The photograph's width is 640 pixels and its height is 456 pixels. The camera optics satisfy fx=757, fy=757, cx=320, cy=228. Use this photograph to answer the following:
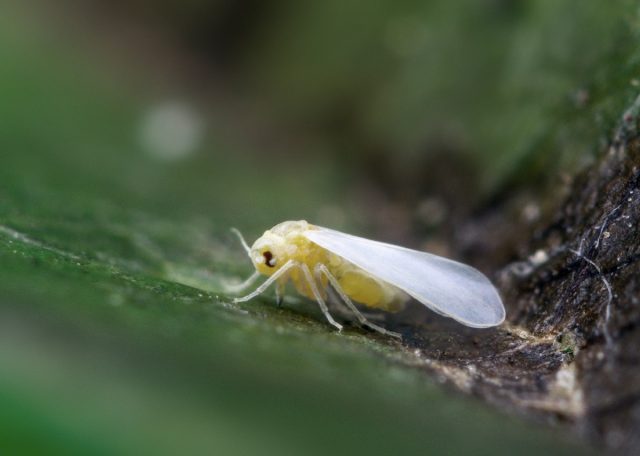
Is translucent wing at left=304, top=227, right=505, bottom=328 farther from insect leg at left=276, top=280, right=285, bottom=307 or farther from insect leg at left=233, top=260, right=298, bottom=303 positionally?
insect leg at left=276, top=280, right=285, bottom=307

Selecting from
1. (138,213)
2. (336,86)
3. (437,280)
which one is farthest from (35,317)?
(336,86)

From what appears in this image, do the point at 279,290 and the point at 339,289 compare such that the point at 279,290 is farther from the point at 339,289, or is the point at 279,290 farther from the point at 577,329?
the point at 577,329

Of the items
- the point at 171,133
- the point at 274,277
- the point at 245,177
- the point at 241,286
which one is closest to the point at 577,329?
the point at 274,277

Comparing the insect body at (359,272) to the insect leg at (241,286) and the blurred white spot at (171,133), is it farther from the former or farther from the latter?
the blurred white spot at (171,133)

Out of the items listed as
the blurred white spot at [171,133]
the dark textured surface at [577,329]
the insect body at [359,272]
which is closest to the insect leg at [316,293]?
the insect body at [359,272]

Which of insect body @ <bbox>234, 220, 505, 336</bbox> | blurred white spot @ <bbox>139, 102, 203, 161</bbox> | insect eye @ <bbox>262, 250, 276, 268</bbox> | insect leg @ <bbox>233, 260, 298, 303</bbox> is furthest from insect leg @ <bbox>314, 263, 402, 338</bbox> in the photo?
blurred white spot @ <bbox>139, 102, 203, 161</bbox>

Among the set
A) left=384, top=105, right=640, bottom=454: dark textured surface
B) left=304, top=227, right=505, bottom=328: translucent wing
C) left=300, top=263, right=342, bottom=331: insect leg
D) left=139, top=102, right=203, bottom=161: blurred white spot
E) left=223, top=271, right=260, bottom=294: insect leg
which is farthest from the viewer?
left=139, top=102, right=203, bottom=161: blurred white spot
